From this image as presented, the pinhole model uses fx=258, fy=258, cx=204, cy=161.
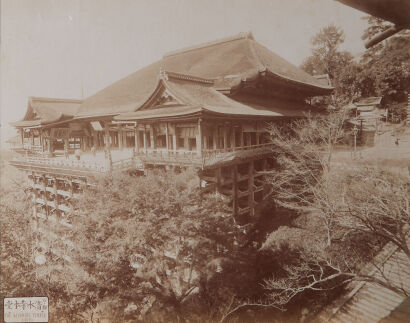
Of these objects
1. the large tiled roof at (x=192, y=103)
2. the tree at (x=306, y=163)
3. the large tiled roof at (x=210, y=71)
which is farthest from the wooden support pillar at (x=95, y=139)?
the tree at (x=306, y=163)

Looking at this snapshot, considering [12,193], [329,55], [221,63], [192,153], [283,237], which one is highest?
[329,55]

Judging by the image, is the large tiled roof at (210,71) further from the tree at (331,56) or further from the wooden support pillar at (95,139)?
the tree at (331,56)

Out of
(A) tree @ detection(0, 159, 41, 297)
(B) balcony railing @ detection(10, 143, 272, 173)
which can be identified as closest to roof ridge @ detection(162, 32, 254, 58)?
(B) balcony railing @ detection(10, 143, 272, 173)

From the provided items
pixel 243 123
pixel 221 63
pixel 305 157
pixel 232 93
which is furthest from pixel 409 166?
pixel 221 63

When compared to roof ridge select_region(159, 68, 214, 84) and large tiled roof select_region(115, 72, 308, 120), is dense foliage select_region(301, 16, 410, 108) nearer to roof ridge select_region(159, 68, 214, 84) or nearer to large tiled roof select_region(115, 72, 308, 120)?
large tiled roof select_region(115, 72, 308, 120)

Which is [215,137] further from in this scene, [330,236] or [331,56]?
[331,56]

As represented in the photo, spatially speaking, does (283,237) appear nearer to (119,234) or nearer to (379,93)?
(119,234)
